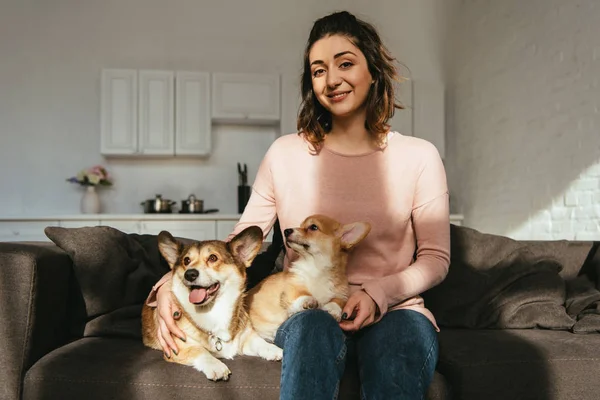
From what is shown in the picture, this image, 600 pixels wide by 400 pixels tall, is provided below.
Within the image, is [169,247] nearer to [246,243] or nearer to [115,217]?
[246,243]

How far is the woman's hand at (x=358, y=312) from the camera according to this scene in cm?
157

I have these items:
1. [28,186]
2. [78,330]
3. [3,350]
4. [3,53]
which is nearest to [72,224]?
[28,186]

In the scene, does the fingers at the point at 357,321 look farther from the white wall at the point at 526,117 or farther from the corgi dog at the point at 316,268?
the white wall at the point at 526,117

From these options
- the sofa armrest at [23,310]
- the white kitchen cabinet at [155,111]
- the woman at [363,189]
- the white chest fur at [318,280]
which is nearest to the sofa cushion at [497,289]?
the woman at [363,189]

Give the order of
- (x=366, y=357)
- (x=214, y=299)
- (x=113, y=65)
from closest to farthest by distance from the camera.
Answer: (x=366, y=357) → (x=214, y=299) → (x=113, y=65)

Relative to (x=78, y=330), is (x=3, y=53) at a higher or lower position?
higher

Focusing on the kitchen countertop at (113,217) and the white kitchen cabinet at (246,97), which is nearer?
the kitchen countertop at (113,217)

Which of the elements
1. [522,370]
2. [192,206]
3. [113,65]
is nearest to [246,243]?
[522,370]

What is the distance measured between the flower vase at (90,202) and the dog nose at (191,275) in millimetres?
3788

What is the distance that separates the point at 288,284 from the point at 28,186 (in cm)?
436

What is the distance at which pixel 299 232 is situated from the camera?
1744 millimetres

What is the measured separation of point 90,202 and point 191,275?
150 inches

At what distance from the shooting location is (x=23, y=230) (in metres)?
4.73

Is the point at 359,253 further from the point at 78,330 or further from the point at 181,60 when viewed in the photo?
the point at 181,60
